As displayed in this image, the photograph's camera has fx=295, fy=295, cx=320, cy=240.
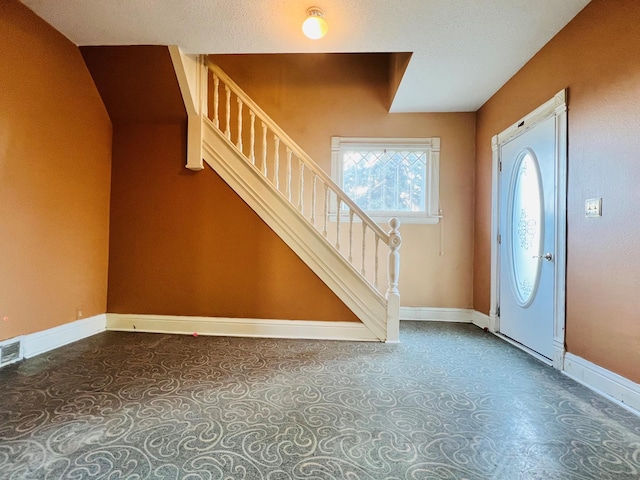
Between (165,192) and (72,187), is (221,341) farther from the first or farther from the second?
(72,187)

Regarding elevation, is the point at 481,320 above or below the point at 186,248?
below

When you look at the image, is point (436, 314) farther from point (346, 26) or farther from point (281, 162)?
point (346, 26)

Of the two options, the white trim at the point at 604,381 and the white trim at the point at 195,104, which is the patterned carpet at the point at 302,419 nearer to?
the white trim at the point at 604,381

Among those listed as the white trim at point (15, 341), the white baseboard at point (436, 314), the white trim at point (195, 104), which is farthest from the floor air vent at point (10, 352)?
the white baseboard at point (436, 314)

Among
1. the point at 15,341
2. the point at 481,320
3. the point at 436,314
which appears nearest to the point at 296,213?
the point at 436,314

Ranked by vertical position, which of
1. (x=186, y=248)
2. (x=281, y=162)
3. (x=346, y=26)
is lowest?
(x=186, y=248)

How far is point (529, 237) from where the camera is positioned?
8.62 feet

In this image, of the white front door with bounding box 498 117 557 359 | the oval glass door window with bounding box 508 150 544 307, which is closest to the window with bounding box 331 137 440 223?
the white front door with bounding box 498 117 557 359

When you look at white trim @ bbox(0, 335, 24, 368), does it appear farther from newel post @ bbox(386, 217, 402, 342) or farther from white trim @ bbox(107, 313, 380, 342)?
newel post @ bbox(386, 217, 402, 342)

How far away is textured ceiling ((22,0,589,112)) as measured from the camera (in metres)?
2.04

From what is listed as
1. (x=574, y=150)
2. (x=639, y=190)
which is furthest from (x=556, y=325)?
(x=574, y=150)

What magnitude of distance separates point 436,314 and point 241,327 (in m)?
2.31

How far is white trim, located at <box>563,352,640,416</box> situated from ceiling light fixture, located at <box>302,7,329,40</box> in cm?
289

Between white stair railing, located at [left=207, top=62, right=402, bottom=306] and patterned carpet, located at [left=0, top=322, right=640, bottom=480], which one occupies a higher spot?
white stair railing, located at [left=207, top=62, right=402, bottom=306]
